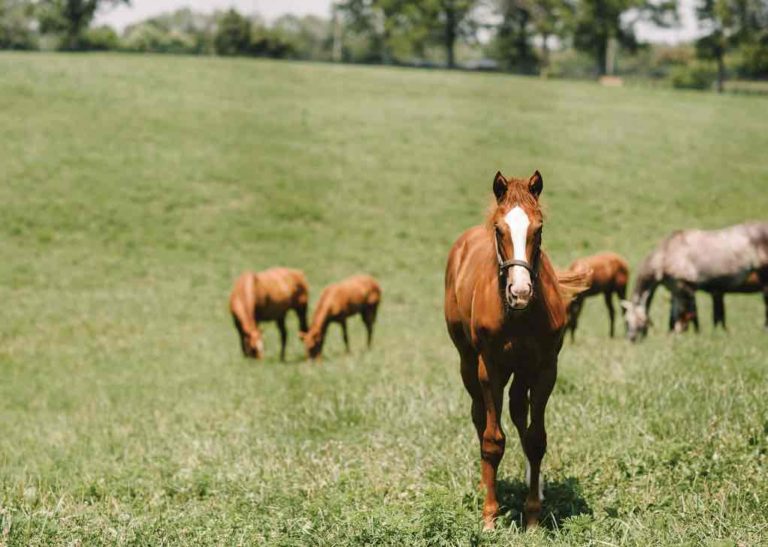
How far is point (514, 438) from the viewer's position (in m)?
6.41

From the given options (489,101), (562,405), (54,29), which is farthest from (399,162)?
(54,29)

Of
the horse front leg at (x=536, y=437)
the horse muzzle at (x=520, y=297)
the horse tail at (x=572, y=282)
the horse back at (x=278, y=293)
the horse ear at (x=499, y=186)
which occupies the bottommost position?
the horse back at (x=278, y=293)

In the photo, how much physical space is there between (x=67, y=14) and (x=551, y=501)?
9503 centimetres

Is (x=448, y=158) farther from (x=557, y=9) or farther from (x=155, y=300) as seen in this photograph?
(x=557, y=9)

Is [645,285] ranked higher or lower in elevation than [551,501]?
lower

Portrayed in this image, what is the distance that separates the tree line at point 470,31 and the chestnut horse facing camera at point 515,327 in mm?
81242

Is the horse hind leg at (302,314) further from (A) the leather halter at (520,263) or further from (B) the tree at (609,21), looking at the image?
(B) the tree at (609,21)

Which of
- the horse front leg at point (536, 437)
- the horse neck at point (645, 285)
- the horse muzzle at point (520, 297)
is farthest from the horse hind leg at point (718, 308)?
the horse muzzle at point (520, 297)

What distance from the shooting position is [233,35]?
9306 centimetres

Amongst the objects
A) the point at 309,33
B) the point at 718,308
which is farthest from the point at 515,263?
the point at 309,33

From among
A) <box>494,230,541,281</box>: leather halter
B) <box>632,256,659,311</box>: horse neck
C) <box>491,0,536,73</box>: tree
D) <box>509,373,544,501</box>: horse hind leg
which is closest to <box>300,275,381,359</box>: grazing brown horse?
<box>632,256,659,311</box>: horse neck

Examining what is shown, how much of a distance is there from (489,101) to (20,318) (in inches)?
1406

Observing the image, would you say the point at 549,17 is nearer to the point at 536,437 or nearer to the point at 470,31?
the point at 470,31

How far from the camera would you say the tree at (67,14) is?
8688 cm
